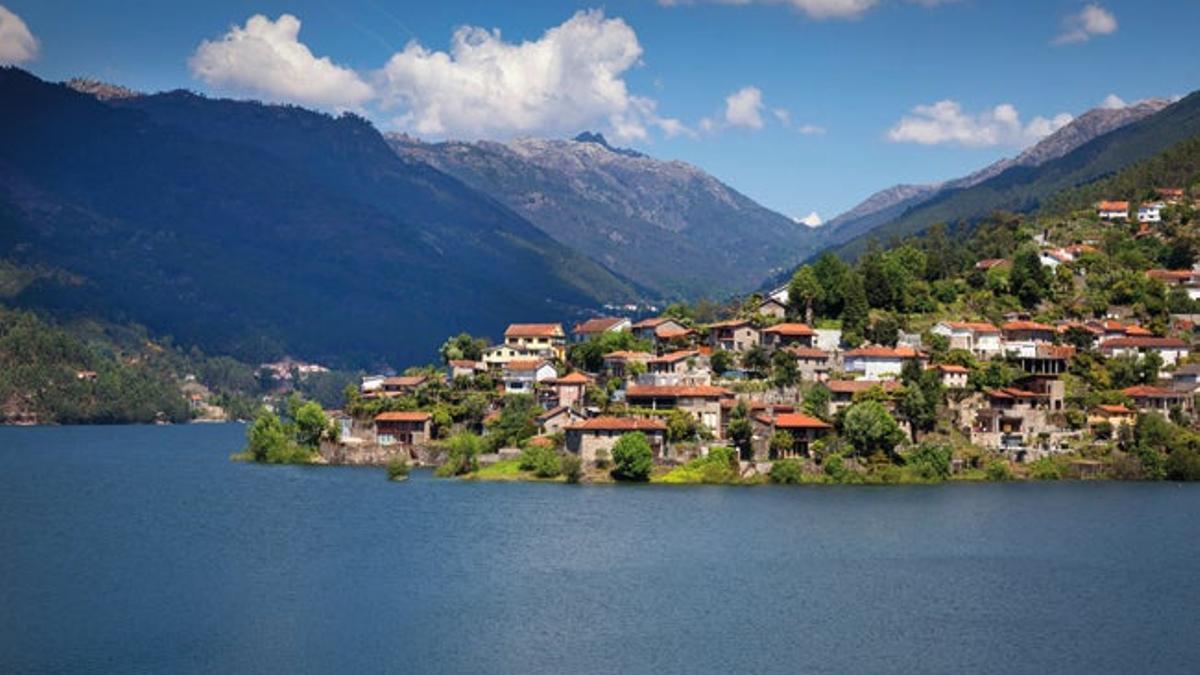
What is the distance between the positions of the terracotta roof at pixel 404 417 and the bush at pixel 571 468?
50.1ft

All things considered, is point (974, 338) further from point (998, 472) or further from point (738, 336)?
point (998, 472)

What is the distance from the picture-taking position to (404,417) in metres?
83.8

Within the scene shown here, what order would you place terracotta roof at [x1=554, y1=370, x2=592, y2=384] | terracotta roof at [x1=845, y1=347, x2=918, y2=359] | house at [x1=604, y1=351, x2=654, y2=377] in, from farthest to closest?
1. house at [x1=604, y1=351, x2=654, y2=377]
2. terracotta roof at [x1=554, y1=370, x2=592, y2=384]
3. terracotta roof at [x1=845, y1=347, x2=918, y2=359]

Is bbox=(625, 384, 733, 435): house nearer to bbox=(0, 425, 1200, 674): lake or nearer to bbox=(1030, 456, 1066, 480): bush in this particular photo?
bbox=(0, 425, 1200, 674): lake

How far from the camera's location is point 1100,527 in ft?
184

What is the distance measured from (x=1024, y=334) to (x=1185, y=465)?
16302 mm

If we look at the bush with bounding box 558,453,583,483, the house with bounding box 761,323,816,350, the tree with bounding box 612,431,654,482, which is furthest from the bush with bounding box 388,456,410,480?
the house with bounding box 761,323,816,350

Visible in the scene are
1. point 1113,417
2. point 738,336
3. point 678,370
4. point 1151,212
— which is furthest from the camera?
point 1151,212

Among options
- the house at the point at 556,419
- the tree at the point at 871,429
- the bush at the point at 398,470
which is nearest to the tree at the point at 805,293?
the tree at the point at 871,429

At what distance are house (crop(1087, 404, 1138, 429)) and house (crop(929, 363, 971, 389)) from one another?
700 cm

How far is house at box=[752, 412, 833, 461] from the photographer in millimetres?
71000

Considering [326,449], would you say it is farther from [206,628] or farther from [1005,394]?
[206,628]

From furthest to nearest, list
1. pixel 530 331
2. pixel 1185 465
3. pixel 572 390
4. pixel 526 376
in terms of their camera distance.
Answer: pixel 530 331 < pixel 526 376 < pixel 572 390 < pixel 1185 465

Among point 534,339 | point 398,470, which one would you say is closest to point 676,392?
point 398,470
